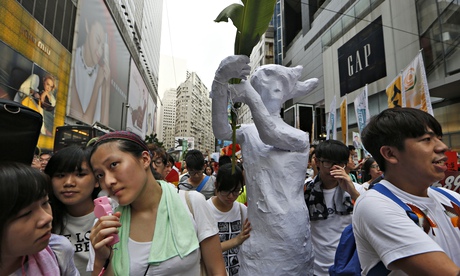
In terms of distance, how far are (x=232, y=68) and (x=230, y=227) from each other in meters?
1.26

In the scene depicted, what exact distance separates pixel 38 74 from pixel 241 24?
1196cm

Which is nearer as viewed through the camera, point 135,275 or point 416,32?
point 135,275

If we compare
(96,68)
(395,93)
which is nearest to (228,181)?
(395,93)

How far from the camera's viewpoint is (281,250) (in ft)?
6.09

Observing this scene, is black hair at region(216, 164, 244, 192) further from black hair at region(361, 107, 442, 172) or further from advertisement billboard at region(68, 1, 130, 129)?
advertisement billboard at region(68, 1, 130, 129)

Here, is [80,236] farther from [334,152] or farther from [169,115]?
[169,115]

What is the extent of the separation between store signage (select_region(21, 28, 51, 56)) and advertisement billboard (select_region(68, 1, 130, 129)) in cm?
237

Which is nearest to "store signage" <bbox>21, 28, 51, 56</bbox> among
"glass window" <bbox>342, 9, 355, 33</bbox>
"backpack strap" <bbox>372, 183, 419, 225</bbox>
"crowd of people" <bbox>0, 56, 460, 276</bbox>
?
"crowd of people" <bbox>0, 56, 460, 276</bbox>

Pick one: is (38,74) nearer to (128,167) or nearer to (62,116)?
(62,116)

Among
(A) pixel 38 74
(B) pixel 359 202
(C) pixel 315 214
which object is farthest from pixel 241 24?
(A) pixel 38 74

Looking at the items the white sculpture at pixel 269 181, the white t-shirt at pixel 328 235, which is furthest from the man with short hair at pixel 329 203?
the white sculpture at pixel 269 181

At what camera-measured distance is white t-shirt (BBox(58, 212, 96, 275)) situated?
1628 mm

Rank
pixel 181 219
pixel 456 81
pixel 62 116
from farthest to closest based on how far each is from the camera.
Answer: pixel 62 116
pixel 456 81
pixel 181 219

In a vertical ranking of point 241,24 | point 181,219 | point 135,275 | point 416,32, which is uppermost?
point 416,32
